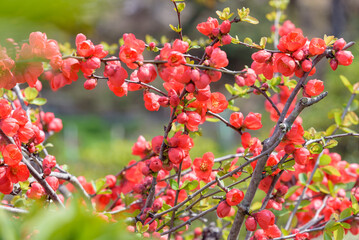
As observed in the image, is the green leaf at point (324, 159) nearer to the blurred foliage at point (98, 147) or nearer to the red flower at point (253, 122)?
the red flower at point (253, 122)

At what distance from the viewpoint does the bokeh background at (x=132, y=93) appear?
0.64 feet

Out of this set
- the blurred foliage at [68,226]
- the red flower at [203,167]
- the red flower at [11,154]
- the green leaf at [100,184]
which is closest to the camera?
the blurred foliage at [68,226]

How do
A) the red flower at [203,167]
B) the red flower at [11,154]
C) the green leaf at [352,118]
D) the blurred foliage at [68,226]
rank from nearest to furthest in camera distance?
the blurred foliage at [68,226]
the red flower at [11,154]
the red flower at [203,167]
the green leaf at [352,118]

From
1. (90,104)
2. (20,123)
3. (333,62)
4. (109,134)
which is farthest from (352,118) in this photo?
(90,104)

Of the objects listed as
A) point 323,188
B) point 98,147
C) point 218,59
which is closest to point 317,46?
point 218,59

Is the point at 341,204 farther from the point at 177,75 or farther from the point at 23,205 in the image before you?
the point at 23,205

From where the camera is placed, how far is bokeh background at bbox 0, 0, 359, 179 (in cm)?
20

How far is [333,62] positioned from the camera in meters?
0.54

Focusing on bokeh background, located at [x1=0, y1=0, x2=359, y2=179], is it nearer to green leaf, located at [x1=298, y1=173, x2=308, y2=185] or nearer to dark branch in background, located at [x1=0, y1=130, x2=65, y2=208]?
dark branch in background, located at [x1=0, y1=130, x2=65, y2=208]

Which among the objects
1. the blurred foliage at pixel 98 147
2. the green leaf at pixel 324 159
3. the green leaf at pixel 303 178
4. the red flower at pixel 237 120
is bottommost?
the blurred foliage at pixel 98 147

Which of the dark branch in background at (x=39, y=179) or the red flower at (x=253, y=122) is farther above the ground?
the red flower at (x=253, y=122)

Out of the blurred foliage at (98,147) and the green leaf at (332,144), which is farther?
the blurred foliage at (98,147)

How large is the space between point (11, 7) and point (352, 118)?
32.8 inches

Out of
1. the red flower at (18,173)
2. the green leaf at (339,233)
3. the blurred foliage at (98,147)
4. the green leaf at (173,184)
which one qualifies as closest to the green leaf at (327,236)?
the green leaf at (339,233)
